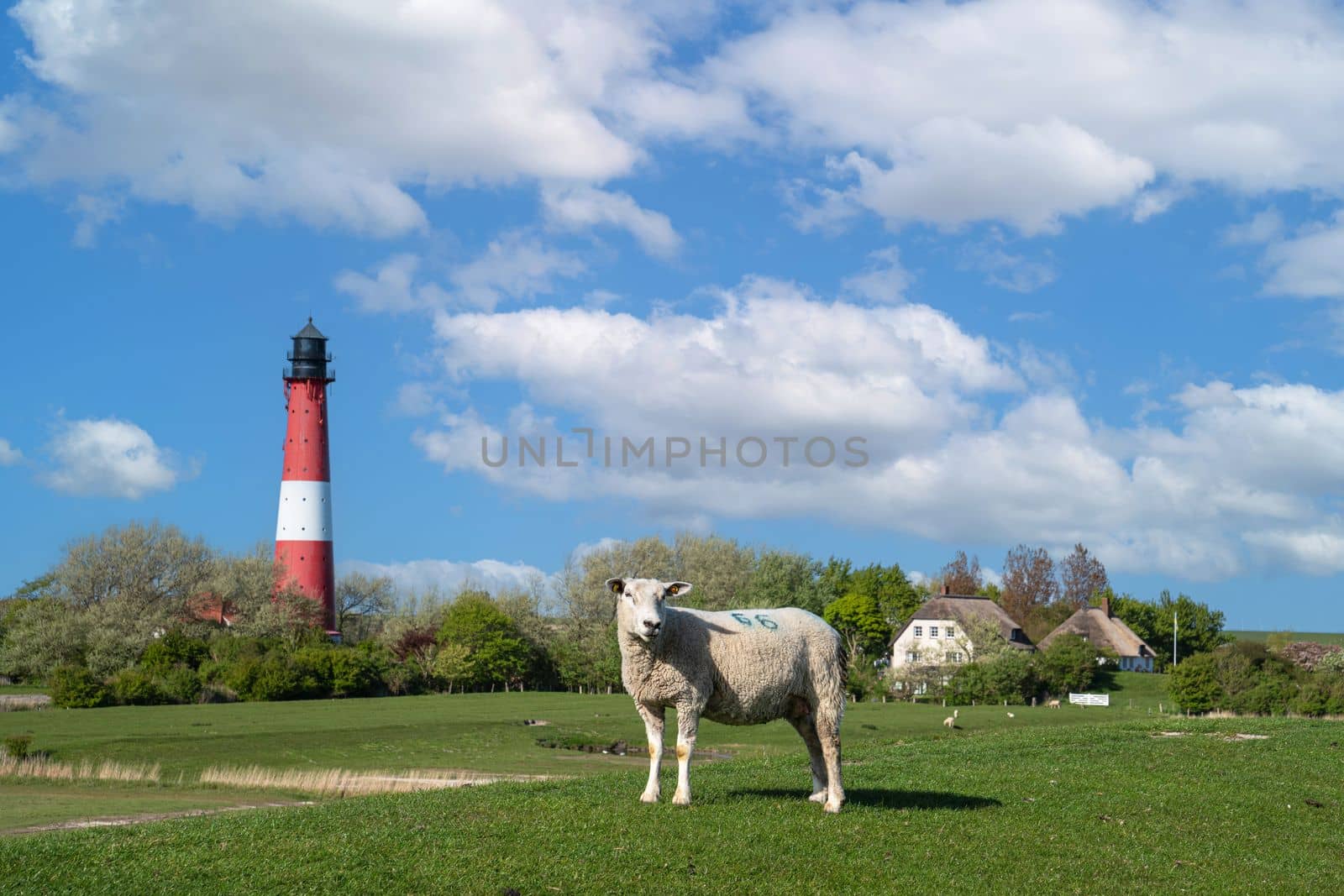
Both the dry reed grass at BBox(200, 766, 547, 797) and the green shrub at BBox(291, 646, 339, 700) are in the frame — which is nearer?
the dry reed grass at BBox(200, 766, 547, 797)

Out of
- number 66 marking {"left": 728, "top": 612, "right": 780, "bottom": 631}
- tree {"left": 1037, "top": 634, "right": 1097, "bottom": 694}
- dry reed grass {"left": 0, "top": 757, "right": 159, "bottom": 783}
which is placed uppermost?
number 66 marking {"left": 728, "top": 612, "right": 780, "bottom": 631}

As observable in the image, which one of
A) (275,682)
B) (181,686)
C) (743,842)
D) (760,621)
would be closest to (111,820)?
(760,621)

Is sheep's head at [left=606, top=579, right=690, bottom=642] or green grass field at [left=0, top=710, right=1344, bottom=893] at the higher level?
sheep's head at [left=606, top=579, right=690, bottom=642]

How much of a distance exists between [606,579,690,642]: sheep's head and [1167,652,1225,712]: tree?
2266 inches

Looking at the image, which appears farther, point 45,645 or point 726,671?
point 45,645

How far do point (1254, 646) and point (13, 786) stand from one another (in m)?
62.9

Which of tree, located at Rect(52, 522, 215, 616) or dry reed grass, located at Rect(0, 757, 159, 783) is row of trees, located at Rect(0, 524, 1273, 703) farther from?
dry reed grass, located at Rect(0, 757, 159, 783)

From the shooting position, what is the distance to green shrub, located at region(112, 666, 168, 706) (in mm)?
67438

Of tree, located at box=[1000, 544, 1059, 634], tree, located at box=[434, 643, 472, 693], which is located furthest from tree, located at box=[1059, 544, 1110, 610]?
tree, located at box=[434, 643, 472, 693]

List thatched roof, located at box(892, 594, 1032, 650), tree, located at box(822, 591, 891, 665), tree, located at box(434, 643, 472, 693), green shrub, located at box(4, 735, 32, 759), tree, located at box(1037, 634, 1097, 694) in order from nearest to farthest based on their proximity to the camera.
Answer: green shrub, located at box(4, 735, 32, 759), tree, located at box(1037, 634, 1097, 694), tree, located at box(434, 643, 472, 693), thatched roof, located at box(892, 594, 1032, 650), tree, located at box(822, 591, 891, 665)

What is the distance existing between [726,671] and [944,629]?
8703cm

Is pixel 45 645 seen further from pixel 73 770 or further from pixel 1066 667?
pixel 1066 667

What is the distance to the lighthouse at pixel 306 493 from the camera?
80.4 meters

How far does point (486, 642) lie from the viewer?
3423 inches
